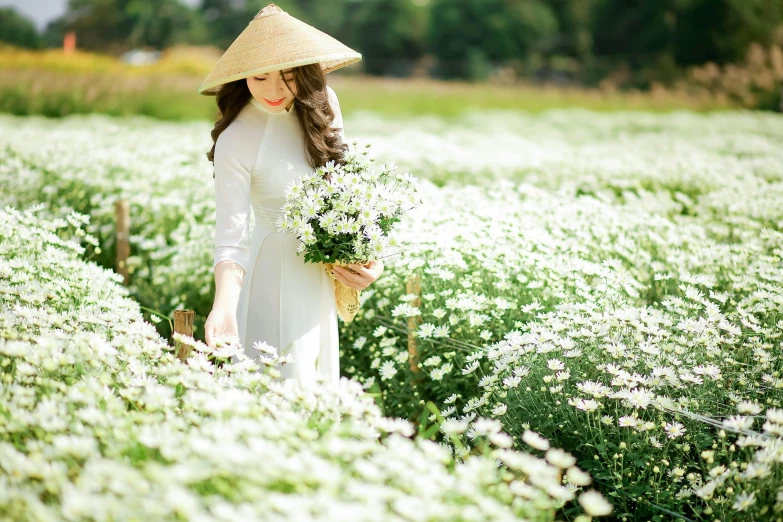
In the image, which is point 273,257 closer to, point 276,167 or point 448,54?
point 276,167

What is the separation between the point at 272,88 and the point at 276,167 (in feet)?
0.96

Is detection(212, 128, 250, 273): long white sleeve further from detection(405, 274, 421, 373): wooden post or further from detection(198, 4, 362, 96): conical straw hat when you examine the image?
detection(405, 274, 421, 373): wooden post

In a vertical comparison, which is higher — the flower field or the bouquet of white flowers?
the bouquet of white flowers

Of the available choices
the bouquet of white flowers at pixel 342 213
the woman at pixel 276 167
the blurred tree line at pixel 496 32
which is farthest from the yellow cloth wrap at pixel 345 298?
the blurred tree line at pixel 496 32

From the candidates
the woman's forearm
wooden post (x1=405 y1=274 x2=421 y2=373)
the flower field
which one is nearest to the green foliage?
the flower field

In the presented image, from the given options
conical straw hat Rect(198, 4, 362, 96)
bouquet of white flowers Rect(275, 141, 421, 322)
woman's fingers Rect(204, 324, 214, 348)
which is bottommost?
woman's fingers Rect(204, 324, 214, 348)

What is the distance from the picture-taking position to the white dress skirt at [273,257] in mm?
2500

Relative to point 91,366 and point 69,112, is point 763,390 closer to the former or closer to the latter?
point 91,366

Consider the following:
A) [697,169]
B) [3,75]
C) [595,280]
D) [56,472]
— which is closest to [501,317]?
[595,280]

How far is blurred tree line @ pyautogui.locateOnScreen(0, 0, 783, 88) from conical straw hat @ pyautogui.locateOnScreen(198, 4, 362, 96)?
23300 millimetres

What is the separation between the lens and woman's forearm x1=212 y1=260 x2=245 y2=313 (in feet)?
7.79

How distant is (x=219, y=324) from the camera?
2.34 meters

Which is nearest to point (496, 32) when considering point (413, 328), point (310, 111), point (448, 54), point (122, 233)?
point (448, 54)

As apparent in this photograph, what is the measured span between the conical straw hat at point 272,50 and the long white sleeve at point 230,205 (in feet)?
0.81
